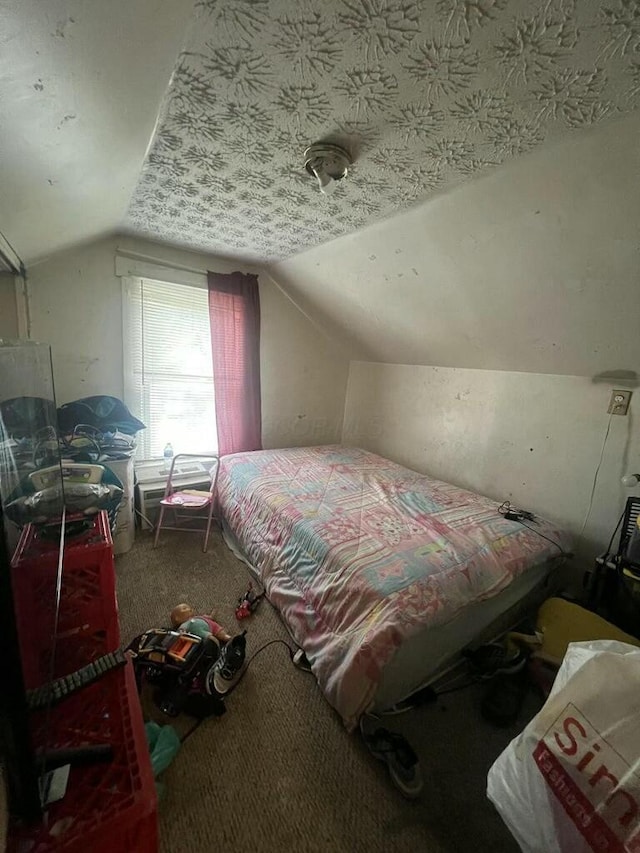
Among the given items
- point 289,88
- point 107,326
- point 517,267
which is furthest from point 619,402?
point 107,326

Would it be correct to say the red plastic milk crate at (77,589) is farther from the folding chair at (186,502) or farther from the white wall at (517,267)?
the white wall at (517,267)

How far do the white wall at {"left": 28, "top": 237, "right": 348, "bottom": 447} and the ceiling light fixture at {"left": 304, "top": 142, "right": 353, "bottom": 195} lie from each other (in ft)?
5.62

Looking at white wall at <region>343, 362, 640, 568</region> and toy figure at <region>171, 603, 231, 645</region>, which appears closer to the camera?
toy figure at <region>171, 603, 231, 645</region>

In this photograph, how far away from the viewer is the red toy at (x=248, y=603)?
180cm

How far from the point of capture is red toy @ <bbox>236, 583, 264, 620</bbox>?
5.91 feet

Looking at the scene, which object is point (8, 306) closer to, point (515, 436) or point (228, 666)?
point (228, 666)

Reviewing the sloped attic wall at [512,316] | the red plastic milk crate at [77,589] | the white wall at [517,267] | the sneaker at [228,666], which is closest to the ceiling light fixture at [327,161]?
the white wall at [517,267]

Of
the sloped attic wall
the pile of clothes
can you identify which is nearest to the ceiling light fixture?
the sloped attic wall

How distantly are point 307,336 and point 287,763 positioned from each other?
302 cm

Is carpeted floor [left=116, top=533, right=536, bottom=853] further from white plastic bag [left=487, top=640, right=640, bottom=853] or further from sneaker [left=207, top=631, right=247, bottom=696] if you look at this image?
white plastic bag [left=487, top=640, right=640, bottom=853]

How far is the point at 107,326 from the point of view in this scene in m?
2.47

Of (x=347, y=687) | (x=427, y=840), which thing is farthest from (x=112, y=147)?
(x=427, y=840)

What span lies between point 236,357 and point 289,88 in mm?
2091

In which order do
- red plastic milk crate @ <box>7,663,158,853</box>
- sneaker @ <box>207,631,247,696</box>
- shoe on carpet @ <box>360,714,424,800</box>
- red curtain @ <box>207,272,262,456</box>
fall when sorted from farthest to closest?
red curtain @ <box>207,272,262,456</box> → sneaker @ <box>207,631,247,696</box> → shoe on carpet @ <box>360,714,424,800</box> → red plastic milk crate @ <box>7,663,158,853</box>
